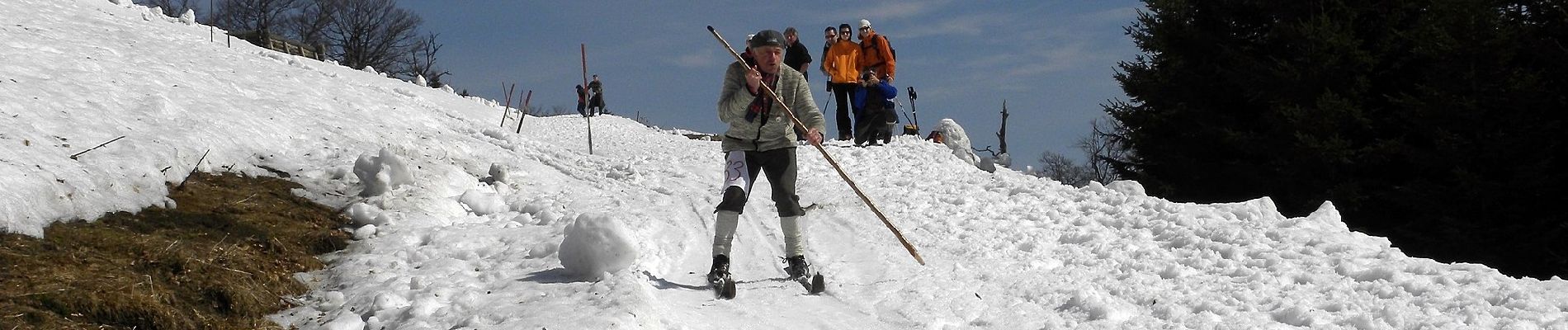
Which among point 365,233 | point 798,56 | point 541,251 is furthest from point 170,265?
point 798,56

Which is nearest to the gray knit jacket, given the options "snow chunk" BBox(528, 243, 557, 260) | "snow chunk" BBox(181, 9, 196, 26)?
"snow chunk" BBox(528, 243, 557, 260)

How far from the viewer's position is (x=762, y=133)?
6.57 m

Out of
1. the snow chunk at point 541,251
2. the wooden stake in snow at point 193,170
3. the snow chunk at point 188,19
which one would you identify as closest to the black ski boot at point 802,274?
the snow chunk at point 541,251

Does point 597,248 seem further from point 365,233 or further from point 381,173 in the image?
point 381,173

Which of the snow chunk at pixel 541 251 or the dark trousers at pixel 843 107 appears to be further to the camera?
the dark trousers at pixel 843 107

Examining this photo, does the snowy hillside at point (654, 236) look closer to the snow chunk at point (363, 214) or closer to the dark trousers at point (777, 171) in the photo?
the snow chunk at point (363, 214)

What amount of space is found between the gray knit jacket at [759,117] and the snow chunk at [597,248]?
40.2 inches

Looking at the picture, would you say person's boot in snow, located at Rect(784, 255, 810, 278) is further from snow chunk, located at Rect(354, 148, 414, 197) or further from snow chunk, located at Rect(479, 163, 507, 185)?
snow chunk, located at Rect(479, 163, 507, 185)

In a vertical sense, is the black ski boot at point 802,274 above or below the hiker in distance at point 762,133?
below

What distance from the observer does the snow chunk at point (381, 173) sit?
827 cm

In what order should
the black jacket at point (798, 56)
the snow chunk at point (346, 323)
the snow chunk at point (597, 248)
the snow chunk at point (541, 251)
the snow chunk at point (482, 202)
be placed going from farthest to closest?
the black jacket at point (798, 56) → the snow chunk at point (482, 202) → the snow chunk at point (541, 251) → the snow chunk at point (597, 248) → the snow chunk at point (346, 323)

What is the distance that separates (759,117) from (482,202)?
340cm

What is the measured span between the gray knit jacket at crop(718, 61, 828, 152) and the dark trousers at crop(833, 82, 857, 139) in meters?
10.2

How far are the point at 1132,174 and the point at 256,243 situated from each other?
1829 centimetres
